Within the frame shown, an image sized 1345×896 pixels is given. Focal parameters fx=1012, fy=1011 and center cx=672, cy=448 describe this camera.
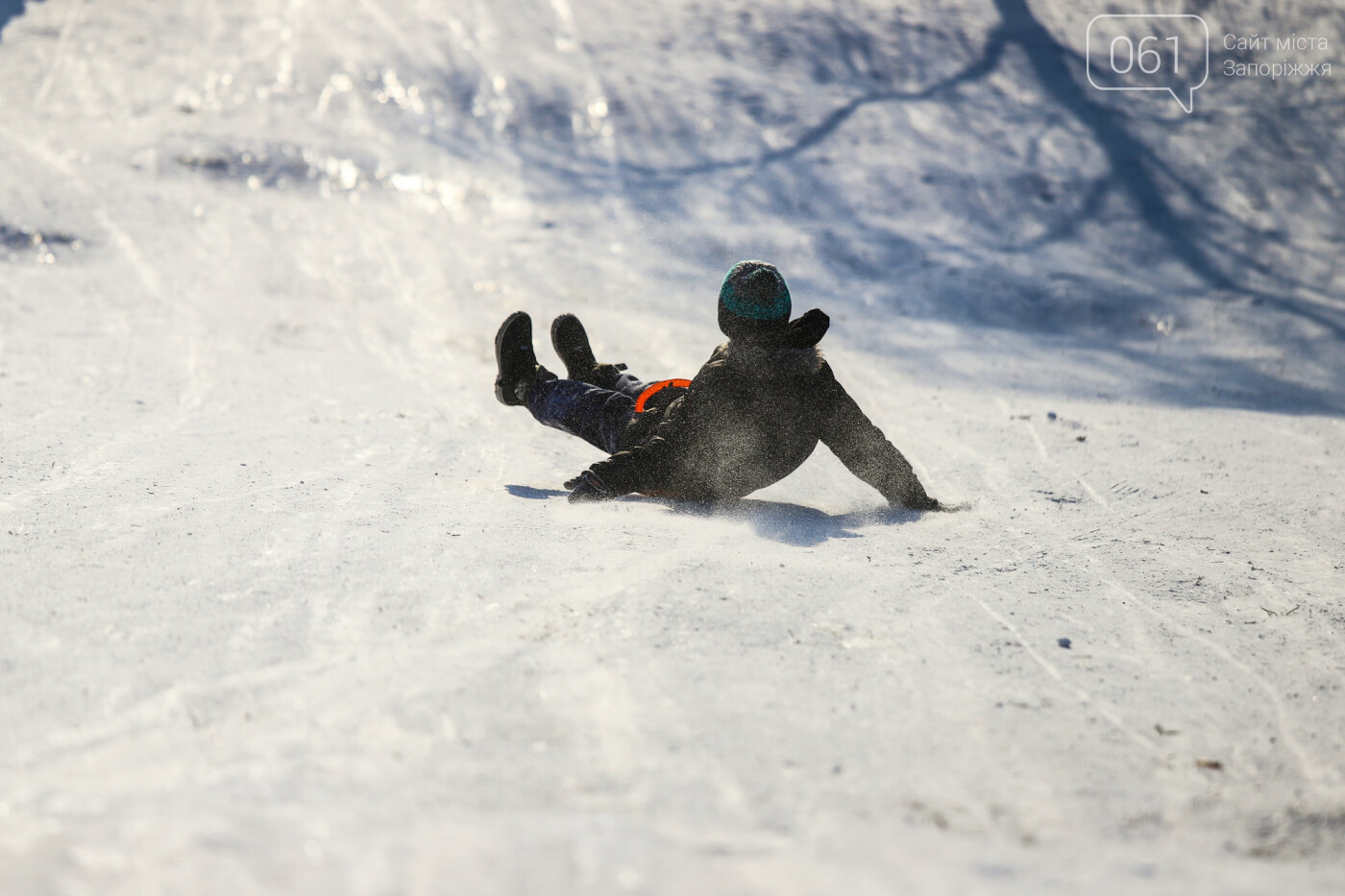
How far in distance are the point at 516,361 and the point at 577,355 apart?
0.24 meters

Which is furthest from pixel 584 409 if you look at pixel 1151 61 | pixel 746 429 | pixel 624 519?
pixel 1151 61

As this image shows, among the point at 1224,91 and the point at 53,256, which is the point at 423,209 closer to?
the point at 53,256

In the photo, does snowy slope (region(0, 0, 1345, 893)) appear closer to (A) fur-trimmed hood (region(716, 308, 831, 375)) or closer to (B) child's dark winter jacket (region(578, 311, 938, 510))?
(B) child's dark winter jacket (region(578, 311, 938, 510))

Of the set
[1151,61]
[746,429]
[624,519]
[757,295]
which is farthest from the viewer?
[1151,61]

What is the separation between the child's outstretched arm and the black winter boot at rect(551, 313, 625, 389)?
2.91 ft

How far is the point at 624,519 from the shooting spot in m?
2.83

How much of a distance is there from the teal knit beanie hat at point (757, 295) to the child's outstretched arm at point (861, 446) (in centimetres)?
27

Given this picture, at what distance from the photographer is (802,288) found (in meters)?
7.32

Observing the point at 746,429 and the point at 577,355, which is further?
the point at 577,355

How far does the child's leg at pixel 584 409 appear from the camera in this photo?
3408 millimetres

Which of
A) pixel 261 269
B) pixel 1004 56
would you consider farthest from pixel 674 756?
pixel 1004 56

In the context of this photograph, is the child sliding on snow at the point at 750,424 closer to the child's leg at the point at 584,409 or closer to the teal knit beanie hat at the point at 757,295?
the teal knit beanie hat at the point at 757,295

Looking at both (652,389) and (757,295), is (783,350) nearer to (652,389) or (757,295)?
(757,295)

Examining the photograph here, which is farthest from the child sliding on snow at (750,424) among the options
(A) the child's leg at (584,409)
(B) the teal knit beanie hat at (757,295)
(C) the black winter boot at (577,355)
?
(C) the black winter boot at (577,355)
